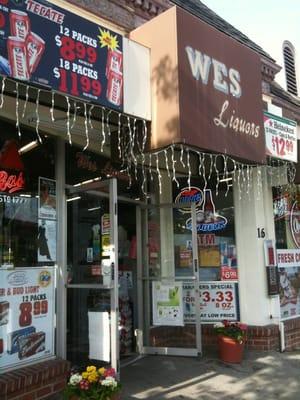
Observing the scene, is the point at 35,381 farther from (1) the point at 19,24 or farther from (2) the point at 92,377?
(1) the point at 19,24

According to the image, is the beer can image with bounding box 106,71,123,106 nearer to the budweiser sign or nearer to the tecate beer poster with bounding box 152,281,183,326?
the budweiser sign

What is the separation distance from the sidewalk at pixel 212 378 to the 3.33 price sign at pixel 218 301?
79 centimetres

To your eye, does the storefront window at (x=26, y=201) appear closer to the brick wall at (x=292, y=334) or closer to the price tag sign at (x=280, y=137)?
the price tag sign at (x=280, y=137)

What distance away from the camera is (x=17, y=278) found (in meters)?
5.31

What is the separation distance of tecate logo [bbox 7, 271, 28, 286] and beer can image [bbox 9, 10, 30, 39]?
250cm

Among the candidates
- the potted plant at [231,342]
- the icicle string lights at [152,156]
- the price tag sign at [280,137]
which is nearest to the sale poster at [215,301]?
the potted plant at [231,342]

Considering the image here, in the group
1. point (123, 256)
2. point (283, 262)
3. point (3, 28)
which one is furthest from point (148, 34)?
point (283, 262)

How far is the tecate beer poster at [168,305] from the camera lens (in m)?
7.34

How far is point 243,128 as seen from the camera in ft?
19.8

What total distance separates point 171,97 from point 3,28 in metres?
1.86

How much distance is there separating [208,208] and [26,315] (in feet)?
13.0

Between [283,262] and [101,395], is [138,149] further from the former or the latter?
[283,262]

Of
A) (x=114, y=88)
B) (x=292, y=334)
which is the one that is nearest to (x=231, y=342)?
(x=292, y=334)

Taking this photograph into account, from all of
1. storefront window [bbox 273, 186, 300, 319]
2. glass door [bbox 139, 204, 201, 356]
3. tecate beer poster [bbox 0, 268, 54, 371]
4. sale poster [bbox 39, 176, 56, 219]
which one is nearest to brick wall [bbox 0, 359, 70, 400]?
tecate beer poster [bbox 0, 268, 54, 371]
